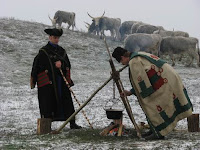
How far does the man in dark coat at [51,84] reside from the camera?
6.59 m

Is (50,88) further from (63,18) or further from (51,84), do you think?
(63,18)

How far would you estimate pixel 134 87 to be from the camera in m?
5.44

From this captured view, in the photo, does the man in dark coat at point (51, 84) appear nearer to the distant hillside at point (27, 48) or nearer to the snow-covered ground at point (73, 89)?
the snow-covered ground at point (73, 89)

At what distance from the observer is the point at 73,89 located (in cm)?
1158

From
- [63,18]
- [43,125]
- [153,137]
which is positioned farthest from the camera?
[63,18]

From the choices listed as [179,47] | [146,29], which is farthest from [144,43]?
[146,29]

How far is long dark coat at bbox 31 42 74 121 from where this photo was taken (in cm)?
658

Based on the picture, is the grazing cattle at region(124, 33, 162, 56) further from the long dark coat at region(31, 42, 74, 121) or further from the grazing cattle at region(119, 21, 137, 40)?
the long dark coat at region(31, 42, 74, 121)

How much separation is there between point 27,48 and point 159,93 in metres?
13.8

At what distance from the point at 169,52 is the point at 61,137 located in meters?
13.5

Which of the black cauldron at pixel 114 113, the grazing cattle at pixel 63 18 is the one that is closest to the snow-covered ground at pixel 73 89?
the black cauldron at pixel 114 113

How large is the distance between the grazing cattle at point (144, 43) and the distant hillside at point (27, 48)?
130 centimetres

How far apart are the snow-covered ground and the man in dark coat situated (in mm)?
356

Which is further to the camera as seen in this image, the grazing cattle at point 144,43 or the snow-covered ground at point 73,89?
the grazing cattle at point 144,43
